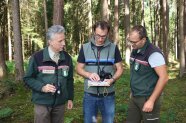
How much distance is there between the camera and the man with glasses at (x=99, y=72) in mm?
5914

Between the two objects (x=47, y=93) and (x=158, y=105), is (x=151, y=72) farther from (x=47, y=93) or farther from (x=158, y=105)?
(x=47, y=93)

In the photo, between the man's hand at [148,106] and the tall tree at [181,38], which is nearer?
the man's hand at [148,106]

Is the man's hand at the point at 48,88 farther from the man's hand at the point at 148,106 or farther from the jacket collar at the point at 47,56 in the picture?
the man's hand at the point at 148,106

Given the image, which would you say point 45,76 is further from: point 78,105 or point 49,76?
point 78,105

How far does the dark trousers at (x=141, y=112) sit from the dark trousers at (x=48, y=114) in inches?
50.2

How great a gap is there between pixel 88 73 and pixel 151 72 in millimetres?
1100

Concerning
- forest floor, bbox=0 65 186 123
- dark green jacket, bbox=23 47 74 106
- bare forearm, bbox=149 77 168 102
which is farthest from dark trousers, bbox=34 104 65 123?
forest floor, bbox=0 65 186 123

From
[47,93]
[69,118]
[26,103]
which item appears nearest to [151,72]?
[47,93]

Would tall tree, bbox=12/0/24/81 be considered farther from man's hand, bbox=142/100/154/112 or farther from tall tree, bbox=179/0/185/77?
man's hand, bbox=142/100/154/112

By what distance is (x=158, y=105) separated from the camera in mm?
5738

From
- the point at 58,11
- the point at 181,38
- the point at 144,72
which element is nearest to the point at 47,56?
the point at 144,72

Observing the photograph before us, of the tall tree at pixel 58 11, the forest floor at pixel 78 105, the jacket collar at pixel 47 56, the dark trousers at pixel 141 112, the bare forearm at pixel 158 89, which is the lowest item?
the forest floor at pixel 78 105

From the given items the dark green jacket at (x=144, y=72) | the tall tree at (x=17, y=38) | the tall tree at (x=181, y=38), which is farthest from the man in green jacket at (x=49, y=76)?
the tall tree at (x=181, y=38)

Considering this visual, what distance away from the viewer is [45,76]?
5371 mm
